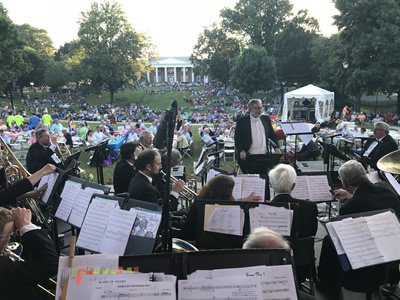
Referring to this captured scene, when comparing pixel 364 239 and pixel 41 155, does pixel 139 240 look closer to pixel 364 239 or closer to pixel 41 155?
pixel 364 239

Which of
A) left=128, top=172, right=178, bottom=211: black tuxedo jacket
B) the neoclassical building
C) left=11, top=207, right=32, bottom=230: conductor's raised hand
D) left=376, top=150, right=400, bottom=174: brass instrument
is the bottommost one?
left=128, top=172, right=178, bottom=211: black tuxedo jacket

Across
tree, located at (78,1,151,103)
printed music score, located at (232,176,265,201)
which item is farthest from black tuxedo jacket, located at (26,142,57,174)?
tree, located at (78,1,151,103)

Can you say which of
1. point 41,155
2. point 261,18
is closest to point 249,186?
point 41,155

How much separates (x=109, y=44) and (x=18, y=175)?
159 ft

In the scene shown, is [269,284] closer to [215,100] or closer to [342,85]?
[342,85]

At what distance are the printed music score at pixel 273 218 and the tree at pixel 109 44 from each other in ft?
161

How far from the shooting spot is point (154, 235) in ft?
10.8

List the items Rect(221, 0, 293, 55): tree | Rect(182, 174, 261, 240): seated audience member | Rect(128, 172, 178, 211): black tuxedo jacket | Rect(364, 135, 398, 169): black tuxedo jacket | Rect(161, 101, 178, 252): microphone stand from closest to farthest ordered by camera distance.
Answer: Rect(161, 101, 178, 252): microphone stand
Rect(182, 174, 261, 240): seated audience member
Rect(128, 172, 178, 211): black tuxedo jacket
Rect(364, 135, 398, 169): black tuxedo jacket
Rect(221, 0, 293, 55): tree

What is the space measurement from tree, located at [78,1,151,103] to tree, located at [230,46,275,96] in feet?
46.5

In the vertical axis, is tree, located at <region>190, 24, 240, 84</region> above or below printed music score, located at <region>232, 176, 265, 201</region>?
above

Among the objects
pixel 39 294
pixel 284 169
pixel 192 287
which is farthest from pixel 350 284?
pixel 39 294

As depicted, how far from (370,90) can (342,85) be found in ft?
12.1

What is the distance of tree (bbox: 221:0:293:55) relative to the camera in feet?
189

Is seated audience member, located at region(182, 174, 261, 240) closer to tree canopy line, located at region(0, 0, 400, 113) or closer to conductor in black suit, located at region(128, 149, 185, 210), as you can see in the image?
conductor in black suit, located at region(128, 149, 185, 210)
